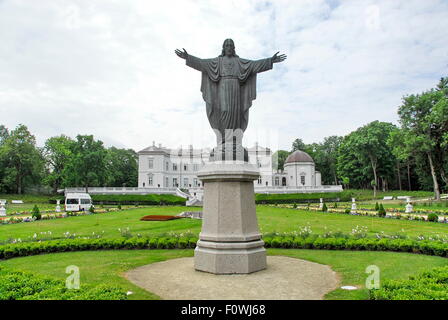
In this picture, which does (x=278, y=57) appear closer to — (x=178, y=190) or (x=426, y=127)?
(x=426, y=127)

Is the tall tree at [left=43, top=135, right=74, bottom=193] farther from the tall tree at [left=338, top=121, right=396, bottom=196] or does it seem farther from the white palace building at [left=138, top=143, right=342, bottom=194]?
the tall tree at [left=338, top=121, right=396, bottom=196]

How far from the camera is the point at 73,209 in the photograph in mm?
32000

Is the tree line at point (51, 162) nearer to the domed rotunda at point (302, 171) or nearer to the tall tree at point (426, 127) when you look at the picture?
the domed rotunda at point (302, 171)

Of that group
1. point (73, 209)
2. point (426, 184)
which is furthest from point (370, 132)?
point (73, 209)

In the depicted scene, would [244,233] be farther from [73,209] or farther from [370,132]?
[370,132]

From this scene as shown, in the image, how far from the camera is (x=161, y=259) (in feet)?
28.6

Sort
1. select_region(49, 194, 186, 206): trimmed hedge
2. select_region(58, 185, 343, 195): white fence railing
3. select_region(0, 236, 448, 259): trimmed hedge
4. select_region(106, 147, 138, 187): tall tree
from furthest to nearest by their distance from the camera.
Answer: select_region(106, 147, 138, 187): tall tree, select_region(58, 185, 343, 195): white fence railing, select_region(49, 194, 186, 206): trimmed hedge, select_region(0, 236, 448, 259): trimmed hedge

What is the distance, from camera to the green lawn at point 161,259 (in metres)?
6.40

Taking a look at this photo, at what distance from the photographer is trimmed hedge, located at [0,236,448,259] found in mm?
9573

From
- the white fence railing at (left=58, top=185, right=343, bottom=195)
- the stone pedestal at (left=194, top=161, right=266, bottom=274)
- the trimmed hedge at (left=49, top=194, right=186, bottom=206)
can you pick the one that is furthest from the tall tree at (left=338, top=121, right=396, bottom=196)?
the stone pedestal at (left=194, top=161, right=266, bottom=274)

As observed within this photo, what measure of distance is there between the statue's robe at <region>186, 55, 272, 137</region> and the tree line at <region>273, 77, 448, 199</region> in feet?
92.4

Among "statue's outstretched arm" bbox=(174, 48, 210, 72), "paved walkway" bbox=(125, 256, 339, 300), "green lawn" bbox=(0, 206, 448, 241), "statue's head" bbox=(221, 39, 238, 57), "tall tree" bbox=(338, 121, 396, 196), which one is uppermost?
"tall tree" bbox=(338, 121, 396, 196)
